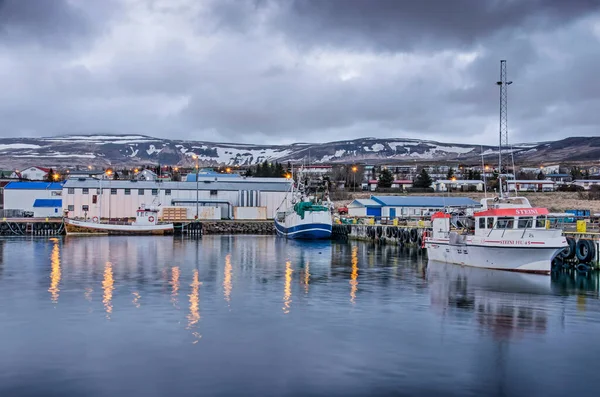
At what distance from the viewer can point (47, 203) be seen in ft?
323

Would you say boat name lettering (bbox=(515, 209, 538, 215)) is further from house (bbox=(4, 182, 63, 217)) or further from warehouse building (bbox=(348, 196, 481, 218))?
house (bbox=(4, 182, 63, 217))

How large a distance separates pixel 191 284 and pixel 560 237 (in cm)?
2029

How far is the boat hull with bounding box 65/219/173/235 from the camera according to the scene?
273ft

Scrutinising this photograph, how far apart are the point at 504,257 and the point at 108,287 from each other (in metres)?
22.5

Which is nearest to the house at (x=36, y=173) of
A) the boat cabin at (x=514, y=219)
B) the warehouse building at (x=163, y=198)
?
the warehouse building at (x=163, y=198)

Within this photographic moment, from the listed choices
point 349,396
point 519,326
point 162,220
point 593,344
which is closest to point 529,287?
point 519,326

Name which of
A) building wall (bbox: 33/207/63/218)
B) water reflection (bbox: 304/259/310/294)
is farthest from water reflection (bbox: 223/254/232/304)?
building wall (bbox: 33/207/63/218)

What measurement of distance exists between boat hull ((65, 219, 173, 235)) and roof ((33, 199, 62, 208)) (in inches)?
628

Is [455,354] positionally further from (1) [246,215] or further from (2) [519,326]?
(1) [246,215]

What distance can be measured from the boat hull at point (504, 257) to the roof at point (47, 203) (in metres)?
70.8

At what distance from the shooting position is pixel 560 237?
3662 cm

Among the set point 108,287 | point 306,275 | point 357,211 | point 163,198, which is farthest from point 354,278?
point 163,198

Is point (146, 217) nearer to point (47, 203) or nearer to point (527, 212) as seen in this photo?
point (47, 203)

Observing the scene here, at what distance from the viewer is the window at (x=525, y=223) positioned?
37.5m
